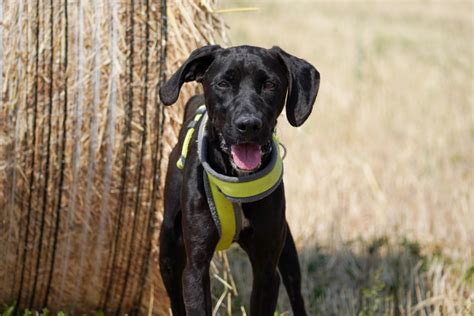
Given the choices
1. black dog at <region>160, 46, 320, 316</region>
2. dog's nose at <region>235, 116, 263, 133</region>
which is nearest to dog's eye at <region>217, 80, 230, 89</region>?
black dog at <region>160, 46, 320, 316</region>

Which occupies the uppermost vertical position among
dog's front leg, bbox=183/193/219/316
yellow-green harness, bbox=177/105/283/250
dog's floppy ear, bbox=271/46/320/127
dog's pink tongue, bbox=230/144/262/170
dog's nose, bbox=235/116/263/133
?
dog's floppy ear, bbox=271/46/320/127

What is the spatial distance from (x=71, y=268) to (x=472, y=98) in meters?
6.69

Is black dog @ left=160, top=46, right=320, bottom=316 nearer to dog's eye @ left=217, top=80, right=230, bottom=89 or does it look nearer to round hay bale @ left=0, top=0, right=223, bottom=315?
dog's eye @ left=217, top=80, right=230, bottom=89

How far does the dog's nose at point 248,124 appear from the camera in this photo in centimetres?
363

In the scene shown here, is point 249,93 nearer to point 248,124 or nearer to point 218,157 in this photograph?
point 248,124

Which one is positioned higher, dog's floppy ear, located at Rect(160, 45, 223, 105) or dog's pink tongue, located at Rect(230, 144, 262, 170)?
dog's floppy ear, located at Rect(160, 45, 223, 105)

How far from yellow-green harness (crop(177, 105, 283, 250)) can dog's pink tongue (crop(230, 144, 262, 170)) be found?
14cm

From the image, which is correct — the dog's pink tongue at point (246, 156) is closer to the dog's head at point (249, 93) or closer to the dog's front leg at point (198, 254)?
the dog's head at point (249, 93)

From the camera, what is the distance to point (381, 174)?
8148 mm

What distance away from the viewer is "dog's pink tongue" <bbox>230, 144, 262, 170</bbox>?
3.82 m

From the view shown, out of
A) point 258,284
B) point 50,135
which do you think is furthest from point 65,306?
point 258,284

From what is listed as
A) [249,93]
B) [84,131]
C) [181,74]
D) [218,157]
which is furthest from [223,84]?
[84,131]

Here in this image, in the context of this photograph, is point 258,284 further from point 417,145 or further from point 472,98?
point 472,98

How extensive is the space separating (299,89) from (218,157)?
1.61 ft
